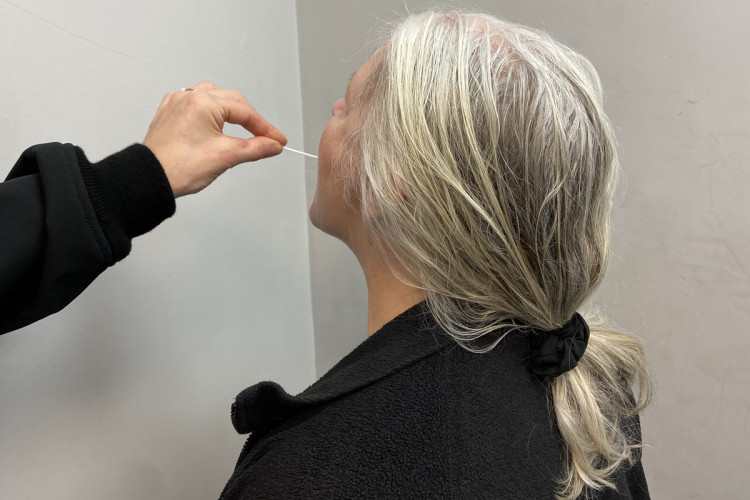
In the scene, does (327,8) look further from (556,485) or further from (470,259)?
(556,485)

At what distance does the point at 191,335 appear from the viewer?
0.92m

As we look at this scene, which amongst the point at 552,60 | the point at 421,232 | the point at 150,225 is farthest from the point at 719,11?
the point at 150,225

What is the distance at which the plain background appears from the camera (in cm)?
71

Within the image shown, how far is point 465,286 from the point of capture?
0.65 m

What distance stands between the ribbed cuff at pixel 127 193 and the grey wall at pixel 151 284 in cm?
20

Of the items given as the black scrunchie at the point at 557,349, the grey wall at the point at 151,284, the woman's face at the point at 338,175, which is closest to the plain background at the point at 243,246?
the grey wall at the point at 151,284

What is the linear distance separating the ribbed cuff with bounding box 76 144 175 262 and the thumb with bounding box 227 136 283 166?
11 cm

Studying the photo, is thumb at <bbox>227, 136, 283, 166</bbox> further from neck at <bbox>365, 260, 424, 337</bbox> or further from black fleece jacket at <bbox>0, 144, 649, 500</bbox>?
neck at <bbox>365, 260, 424, 337</bbox>

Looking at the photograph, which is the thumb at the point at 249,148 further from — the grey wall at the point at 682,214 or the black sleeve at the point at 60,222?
the grey wall at the point at 682,214

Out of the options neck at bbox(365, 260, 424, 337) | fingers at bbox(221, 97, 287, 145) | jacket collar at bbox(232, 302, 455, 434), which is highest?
fingers at bbox(221, 97, 287, 145)

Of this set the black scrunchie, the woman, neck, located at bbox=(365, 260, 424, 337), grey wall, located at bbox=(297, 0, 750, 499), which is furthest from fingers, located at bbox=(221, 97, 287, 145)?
grey wall, located at bbox=(297, 0, 750, 499)

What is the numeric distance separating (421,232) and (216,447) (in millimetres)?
632

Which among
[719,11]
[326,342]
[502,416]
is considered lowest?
[326,342]

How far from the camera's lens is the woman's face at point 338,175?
0.72 m
